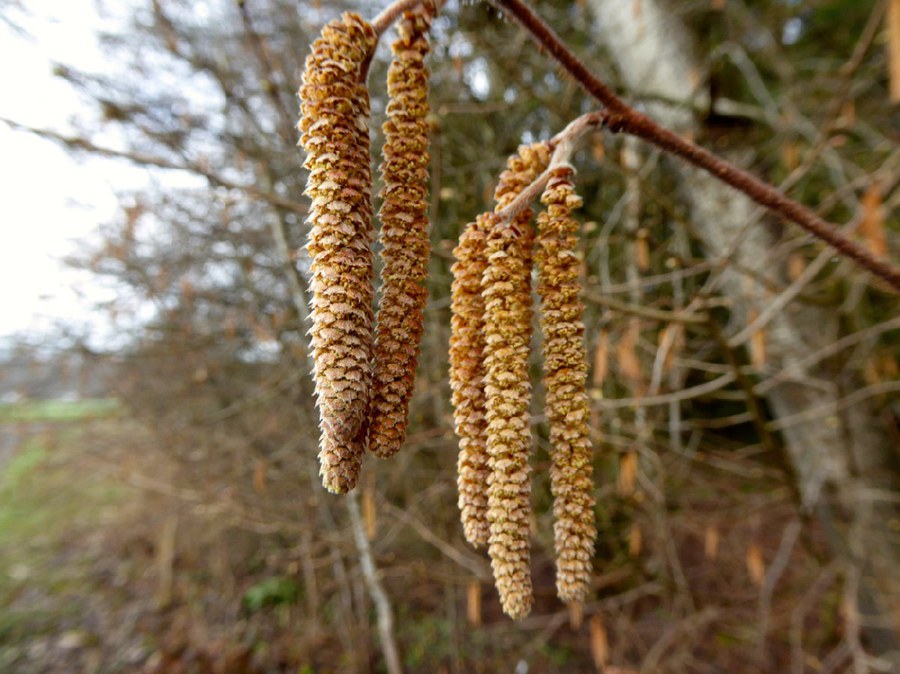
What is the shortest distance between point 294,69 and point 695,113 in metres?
2.03

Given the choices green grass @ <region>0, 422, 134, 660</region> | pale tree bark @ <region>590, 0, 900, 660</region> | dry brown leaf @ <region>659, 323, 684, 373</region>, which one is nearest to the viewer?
dry brown leaf @ <region>659, 323, 684, 373</region>

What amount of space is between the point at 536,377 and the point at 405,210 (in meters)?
2.33

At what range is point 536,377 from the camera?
289cm

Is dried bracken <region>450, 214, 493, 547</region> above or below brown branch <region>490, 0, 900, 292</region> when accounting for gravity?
below

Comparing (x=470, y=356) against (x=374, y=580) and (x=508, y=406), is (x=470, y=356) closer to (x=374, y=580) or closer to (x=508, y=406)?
(x=508, y=406)

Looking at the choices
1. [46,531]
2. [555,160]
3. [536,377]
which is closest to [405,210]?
[555,160]

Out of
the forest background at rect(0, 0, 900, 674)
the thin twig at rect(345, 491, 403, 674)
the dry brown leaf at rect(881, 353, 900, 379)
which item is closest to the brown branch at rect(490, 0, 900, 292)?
the forest background at rect(0, 0, 900, 674)

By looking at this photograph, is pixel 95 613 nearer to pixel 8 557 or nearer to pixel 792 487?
pixel 8 557

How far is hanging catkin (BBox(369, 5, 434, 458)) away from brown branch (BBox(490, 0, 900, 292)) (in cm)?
12

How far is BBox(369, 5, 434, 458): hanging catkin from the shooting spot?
2.08 feet

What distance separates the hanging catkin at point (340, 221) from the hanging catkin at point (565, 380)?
22 centimetres

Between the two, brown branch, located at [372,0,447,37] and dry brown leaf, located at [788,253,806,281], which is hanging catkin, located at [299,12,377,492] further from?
dry brown leaf, located at [788,253,806,281]

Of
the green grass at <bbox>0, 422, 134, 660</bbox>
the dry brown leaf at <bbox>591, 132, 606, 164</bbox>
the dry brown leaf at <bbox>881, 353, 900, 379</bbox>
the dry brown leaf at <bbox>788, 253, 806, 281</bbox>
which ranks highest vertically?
the dry brown leaf at <bbox>591, 132, 606, 164</bbox>

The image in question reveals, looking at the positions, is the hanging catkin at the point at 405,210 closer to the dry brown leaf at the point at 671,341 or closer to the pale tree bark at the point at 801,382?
the dry brown leaf at the point at 671,341
